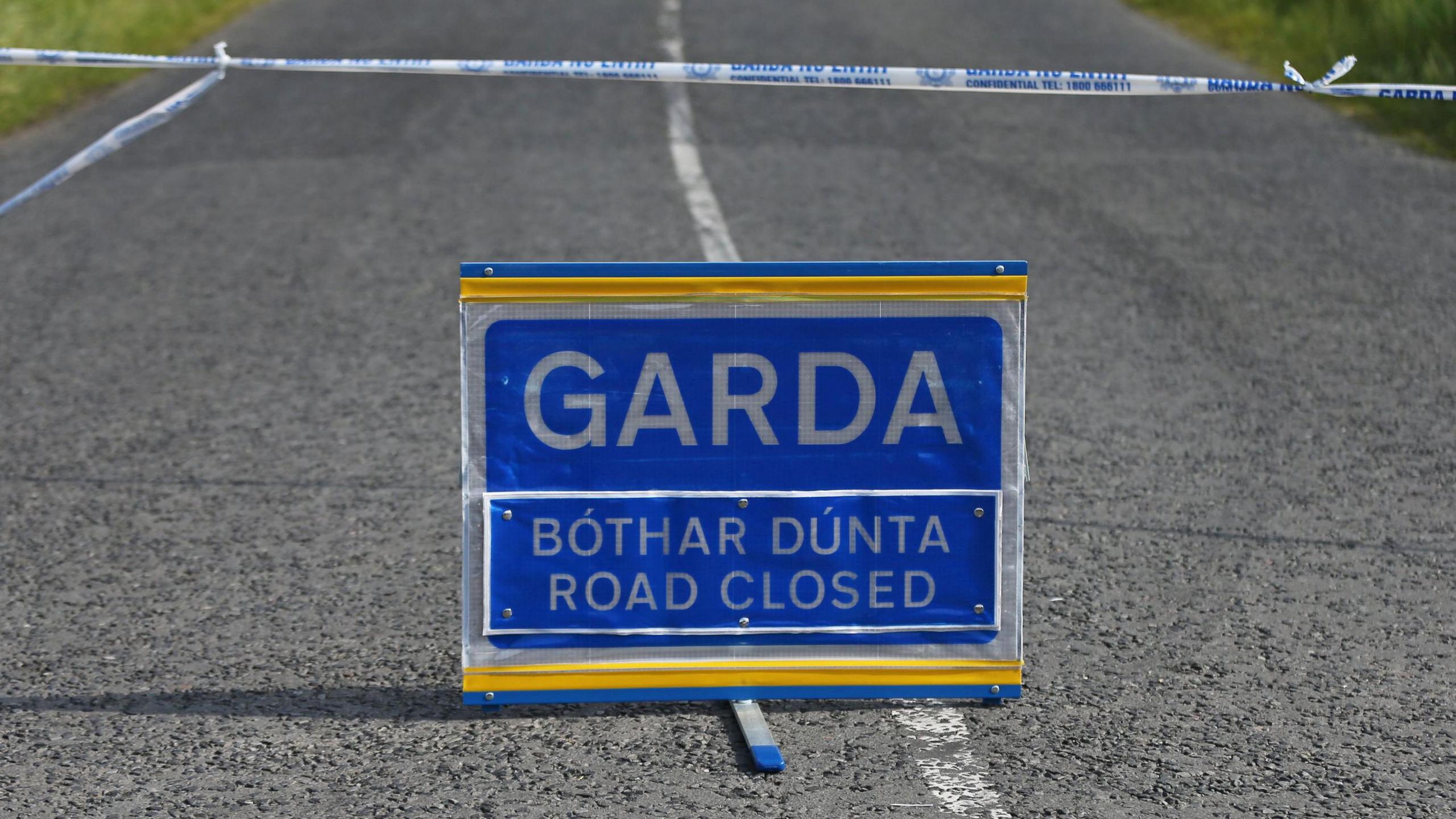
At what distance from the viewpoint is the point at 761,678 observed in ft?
13.1

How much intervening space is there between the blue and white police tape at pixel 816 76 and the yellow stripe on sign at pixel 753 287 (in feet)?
2.68

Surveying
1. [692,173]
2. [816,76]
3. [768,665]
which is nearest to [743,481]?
[768,665]

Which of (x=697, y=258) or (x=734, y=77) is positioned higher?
(x=734, y=77)

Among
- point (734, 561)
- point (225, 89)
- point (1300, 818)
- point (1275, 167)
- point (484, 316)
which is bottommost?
point (1300, 818)

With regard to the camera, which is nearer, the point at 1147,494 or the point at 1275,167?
the point at 1147,494

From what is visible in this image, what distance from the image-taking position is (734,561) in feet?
13.2

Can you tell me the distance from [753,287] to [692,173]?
7087 millimetres

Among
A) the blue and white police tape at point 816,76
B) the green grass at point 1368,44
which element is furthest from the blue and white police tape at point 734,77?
the green grass at point 1368,44

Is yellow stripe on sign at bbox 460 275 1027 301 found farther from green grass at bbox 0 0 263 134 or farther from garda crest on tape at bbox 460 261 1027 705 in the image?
green grass at bbox 0 0 263 134

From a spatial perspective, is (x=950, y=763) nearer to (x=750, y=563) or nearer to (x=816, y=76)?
(x=750, y=563)

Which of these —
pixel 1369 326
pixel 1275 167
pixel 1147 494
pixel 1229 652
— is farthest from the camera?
pixel 1275 167

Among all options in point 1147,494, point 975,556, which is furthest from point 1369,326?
point 975,556

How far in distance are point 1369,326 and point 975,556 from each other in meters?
4.42

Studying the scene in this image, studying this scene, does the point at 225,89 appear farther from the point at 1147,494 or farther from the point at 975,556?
the point at 975,556
